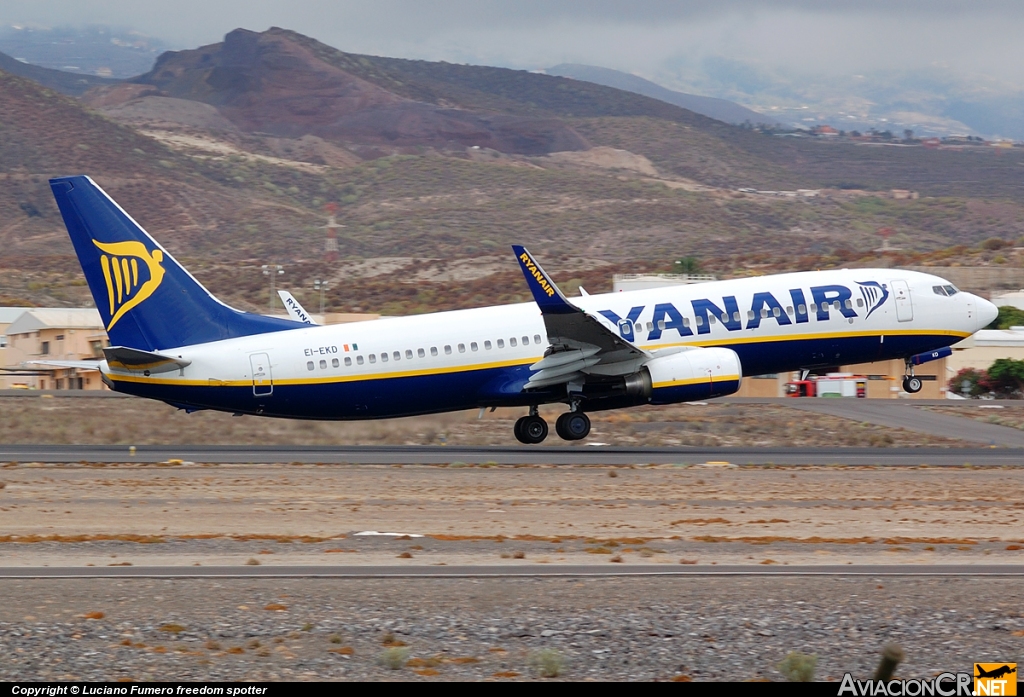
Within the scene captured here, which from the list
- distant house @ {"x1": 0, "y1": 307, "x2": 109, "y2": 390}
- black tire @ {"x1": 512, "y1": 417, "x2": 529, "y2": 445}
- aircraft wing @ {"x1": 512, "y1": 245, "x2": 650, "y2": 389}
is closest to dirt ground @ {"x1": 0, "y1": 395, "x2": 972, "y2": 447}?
black tire @ {"x1": 512, "y1": 417, "x2": 529, "y2": 445}

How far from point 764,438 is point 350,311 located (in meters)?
61.5

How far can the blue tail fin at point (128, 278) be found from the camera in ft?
104

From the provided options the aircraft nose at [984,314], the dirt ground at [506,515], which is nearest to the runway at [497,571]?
the dirt ground at [506,515]

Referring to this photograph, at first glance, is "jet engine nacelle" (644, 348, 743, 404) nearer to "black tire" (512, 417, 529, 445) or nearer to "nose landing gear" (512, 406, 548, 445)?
"nose landing gear" (512, 406, 548, 445)

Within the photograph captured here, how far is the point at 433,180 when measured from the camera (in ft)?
629

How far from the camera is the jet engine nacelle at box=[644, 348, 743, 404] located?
32938 mm

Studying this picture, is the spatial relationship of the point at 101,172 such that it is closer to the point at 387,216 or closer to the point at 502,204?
the point at 387,216

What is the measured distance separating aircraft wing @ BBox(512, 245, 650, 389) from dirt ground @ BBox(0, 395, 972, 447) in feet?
12.8

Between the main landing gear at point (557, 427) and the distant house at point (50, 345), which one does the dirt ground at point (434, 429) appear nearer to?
the main landing gear at point (557, 427)

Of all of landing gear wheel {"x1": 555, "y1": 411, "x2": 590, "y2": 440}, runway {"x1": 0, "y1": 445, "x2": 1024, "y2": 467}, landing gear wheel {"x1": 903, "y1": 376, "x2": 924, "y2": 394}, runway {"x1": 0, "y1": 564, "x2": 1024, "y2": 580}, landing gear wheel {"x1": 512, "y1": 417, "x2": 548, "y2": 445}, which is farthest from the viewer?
landing gear wheel {"x1": 903, "y1": 376, "x2": 924, "y2": 394}

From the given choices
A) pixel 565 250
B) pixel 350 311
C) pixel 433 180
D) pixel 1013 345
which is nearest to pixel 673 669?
pixel 1013 345

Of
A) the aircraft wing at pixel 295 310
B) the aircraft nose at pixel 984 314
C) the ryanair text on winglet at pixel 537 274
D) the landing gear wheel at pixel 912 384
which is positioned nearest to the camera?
the ryanair text on winglet at pixel 537 274

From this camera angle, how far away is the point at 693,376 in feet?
108

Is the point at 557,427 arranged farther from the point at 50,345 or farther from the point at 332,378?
the point at 50,345
